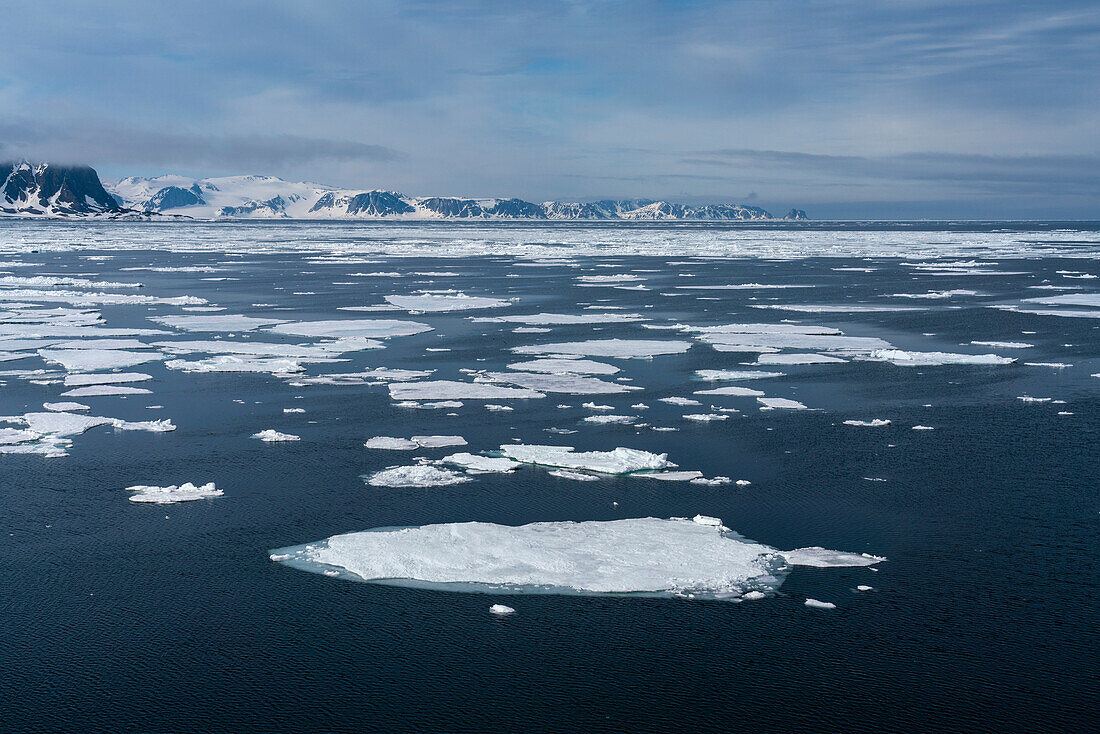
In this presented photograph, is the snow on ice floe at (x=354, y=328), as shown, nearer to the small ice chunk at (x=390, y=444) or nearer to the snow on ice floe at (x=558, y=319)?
the snow on ice floe at (x=558, y=319)

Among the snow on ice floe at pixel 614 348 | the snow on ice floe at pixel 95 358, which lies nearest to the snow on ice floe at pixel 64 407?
the snow on ice floe at pixel 95 358

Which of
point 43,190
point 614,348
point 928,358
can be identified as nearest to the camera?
point 928,358

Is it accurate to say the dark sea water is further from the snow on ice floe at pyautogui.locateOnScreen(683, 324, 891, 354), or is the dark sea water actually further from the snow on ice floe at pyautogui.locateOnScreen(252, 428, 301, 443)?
the snow on ice floe at pyautogui.locateOnScreen(683, 324, 891, 354)

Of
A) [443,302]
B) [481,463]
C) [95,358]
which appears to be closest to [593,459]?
[481,463]

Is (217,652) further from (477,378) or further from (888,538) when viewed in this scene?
(477,378)

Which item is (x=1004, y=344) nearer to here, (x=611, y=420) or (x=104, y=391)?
(x=611, y=420)

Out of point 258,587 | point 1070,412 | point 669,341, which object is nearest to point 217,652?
point 258,587
